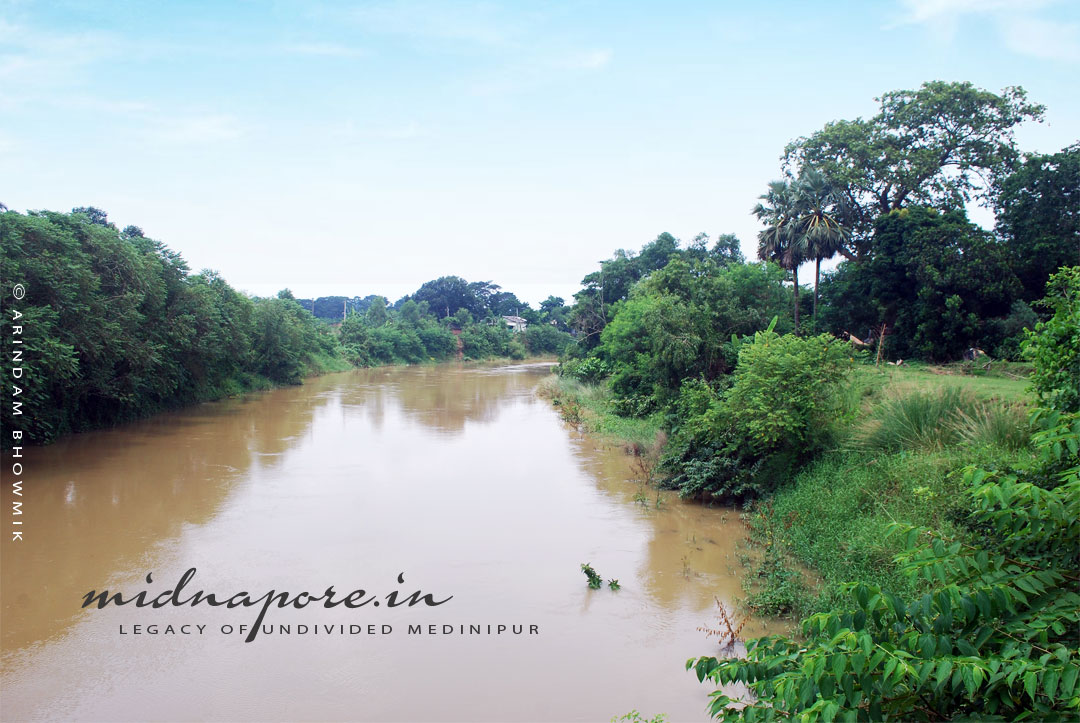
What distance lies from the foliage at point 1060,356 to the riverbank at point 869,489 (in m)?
1.51

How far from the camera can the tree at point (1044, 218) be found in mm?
20297

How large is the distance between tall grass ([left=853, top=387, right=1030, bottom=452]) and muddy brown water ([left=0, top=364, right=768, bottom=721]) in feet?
8.60

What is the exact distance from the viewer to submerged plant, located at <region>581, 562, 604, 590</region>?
27.3 ft

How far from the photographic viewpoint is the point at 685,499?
1216 centimetres

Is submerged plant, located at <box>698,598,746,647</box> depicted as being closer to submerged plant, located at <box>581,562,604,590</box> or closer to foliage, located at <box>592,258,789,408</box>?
submerged plant, located at <box>581,562,604,590</box>

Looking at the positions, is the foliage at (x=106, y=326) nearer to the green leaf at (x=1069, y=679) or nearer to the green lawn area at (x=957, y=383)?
the green leaf at (x=1069, y=679)

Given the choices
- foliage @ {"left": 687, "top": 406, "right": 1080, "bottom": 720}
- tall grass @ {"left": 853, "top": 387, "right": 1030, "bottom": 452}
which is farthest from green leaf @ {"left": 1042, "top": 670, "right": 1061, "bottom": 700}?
tall grass @ {"left": 853, "top": 387, "right": 1030, "bottom": 452}

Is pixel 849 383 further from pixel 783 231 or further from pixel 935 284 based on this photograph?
pixel 783 231

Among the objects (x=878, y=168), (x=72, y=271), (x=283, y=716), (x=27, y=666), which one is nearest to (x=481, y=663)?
(x=283, y=716)

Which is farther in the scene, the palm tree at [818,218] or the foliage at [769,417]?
the palm tree at [818,218]

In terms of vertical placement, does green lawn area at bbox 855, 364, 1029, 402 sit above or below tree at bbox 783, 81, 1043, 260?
below

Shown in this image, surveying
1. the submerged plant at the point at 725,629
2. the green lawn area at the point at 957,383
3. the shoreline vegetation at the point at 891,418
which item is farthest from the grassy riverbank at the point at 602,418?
the submerged plant at the point at 725,629

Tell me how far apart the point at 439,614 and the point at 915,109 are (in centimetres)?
2918

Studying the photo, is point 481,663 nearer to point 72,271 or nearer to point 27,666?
point 27,666
